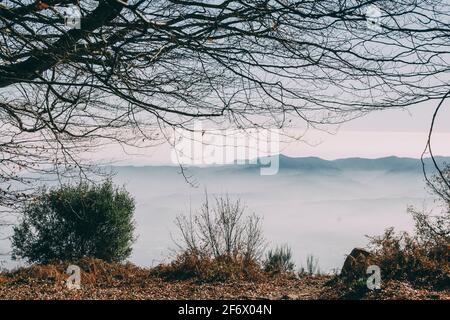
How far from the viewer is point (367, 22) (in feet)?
20.5

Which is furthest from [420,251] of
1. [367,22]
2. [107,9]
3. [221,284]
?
[107,9]

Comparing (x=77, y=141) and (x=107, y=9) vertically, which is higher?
(x=107, y=9)

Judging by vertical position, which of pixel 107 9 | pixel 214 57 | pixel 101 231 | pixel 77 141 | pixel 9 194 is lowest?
pixel 101 231

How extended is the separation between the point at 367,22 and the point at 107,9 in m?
3.06

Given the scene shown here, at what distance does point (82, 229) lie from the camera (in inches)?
688

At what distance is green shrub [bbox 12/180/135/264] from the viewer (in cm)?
1738

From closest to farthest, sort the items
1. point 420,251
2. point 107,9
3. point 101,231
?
point 107,9 → point 420,251 → point 101,231

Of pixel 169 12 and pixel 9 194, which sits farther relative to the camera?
pixel 9 194

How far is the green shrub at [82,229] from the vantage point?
17.4 m

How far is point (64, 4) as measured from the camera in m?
7.19
